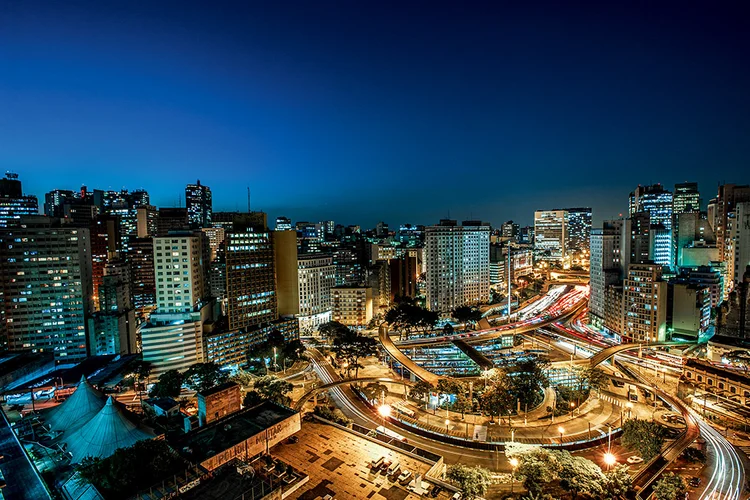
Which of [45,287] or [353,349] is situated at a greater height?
[45,287]

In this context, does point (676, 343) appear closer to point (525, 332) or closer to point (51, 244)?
point (525, 332)

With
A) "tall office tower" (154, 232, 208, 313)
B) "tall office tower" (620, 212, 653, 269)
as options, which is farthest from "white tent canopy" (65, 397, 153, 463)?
"tall office tower" (620, 212, 653, 269)

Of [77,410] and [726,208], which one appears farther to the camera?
[726,208]

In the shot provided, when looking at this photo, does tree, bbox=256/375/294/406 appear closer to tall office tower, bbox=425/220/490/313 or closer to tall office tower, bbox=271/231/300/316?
tall office tower, bbox=271/231/300/316

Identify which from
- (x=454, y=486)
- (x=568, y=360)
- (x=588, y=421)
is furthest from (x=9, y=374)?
(x=568, y=360)

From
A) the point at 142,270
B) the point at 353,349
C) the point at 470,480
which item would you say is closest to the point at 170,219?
the point at 142,270

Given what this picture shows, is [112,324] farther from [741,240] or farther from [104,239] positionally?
[741,240]
